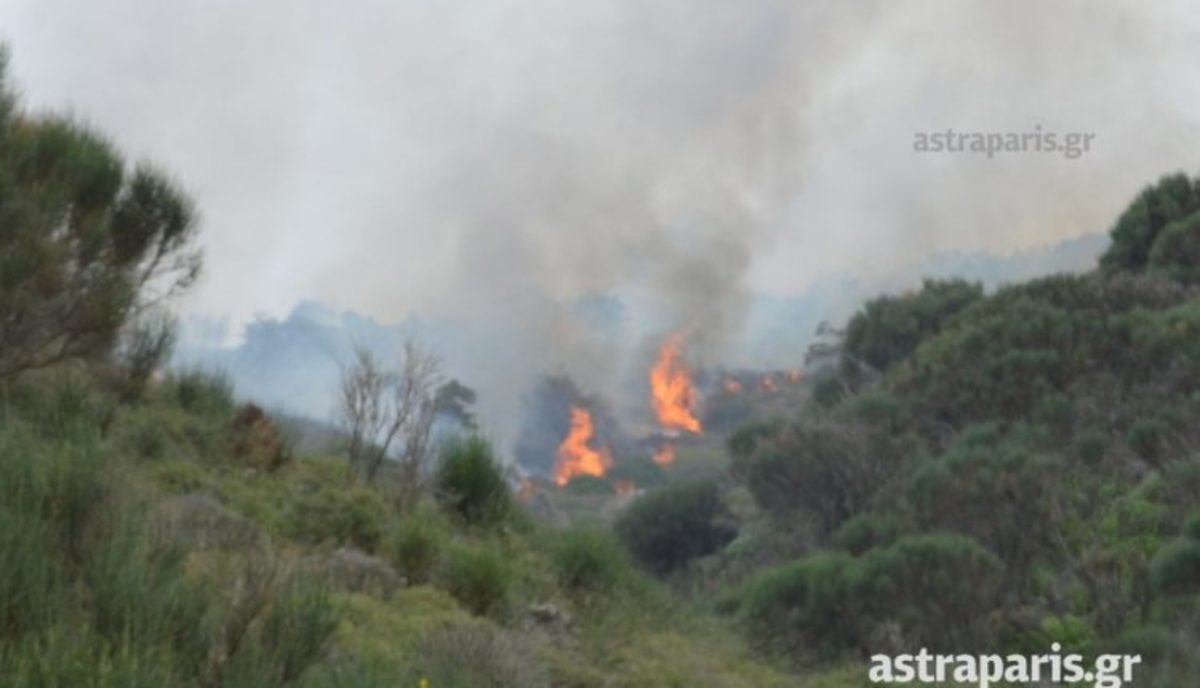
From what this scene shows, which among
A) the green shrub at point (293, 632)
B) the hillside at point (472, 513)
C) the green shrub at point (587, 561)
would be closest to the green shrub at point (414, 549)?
the hillside at point (472, 513)

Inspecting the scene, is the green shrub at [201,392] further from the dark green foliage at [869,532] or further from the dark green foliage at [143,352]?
the dark green foliage at [869,532]

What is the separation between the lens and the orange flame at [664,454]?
45.2 meters

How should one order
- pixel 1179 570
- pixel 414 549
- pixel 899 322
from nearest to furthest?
pixel 414 549, pixel 1179 570, pixel 899 322

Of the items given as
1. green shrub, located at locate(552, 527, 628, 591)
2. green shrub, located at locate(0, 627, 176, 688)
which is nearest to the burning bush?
green shrub, located at locate(552, 527, 628, 591)

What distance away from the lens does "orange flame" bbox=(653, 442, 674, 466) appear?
148 ft

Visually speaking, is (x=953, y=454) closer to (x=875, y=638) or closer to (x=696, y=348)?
(x=875, y=638)

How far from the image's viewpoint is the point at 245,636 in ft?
12.8

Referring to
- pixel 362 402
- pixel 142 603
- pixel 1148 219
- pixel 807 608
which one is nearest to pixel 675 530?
pixel 1148 219

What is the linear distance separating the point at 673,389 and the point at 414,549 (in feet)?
148

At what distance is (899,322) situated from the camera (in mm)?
33500

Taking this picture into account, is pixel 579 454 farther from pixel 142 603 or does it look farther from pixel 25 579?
pixel 25 579

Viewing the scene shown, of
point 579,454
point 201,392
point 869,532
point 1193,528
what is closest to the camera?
point 1193,528

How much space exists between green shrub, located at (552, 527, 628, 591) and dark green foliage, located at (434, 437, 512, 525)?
30.4 inches

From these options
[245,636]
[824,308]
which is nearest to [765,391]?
[824,308]
